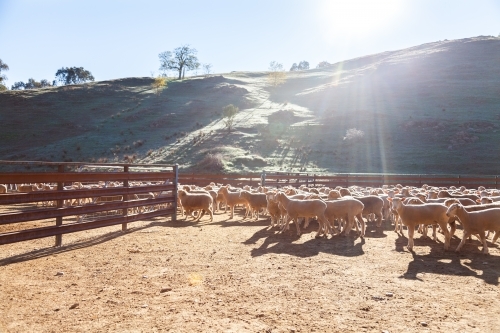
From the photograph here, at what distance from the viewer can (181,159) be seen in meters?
53.5

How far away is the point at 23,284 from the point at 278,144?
53656mm

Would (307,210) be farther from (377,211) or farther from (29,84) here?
(29,84)

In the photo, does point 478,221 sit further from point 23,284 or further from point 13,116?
point 13,116

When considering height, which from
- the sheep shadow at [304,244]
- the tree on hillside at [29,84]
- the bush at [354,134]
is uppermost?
the tree on hillside at [29,84]

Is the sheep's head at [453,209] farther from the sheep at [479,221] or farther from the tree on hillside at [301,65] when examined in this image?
the tree on hillside at [301,65]

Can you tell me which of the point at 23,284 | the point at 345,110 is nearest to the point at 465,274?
the point at 23,284

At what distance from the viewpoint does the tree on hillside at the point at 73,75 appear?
141 metres

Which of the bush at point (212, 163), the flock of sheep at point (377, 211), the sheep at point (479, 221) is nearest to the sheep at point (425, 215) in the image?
the flock of sheep at point (377, 211)

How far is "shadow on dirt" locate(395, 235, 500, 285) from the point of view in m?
6.93

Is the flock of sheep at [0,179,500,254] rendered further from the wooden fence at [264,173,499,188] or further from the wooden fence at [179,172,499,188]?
the wooden fence at [179,172,499,188]

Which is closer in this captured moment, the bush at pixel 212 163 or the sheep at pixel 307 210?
the sheep at pixel 307 210

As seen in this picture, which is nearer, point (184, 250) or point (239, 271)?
point (239, 271)

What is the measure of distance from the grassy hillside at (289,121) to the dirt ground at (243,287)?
39.0 metres

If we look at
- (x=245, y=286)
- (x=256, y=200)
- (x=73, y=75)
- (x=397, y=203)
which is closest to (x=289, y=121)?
(x=256, y=200)
